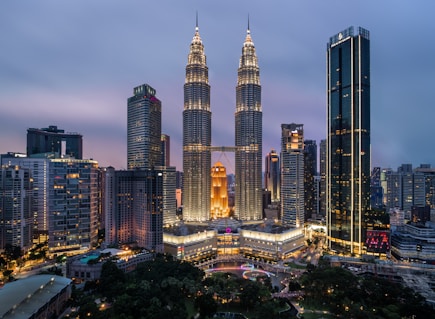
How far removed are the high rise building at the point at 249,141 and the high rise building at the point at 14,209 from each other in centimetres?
5639

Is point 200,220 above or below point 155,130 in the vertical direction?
below

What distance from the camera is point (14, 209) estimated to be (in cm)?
5731

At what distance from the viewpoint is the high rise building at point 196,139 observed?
88688mm

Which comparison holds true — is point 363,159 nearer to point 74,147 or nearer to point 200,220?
point 200,220

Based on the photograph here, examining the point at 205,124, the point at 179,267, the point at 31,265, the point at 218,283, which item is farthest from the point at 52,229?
the point at 205,124

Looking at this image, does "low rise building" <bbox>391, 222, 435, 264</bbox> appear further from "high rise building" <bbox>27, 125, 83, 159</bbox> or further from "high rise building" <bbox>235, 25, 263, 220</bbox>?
"high rise building" <bbox>27, 125, 83, 159</bbox>

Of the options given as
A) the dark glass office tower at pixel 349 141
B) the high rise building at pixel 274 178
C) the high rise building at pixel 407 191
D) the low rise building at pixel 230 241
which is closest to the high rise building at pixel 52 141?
the low rise building at pixel 230 241

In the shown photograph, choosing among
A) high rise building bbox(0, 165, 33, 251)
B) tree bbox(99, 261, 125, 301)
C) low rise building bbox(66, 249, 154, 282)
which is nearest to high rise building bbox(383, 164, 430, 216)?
low rise building bbox(66, 249, 154, 282)

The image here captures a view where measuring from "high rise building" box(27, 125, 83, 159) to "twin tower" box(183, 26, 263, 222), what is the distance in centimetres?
4085

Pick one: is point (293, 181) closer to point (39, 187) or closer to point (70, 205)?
point (70, 205)

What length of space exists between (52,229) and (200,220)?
41.7 meters

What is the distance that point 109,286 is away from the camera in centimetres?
3988

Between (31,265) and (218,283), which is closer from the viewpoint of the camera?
(218,283)

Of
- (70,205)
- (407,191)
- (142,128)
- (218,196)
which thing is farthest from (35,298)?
Result: (407,191)
